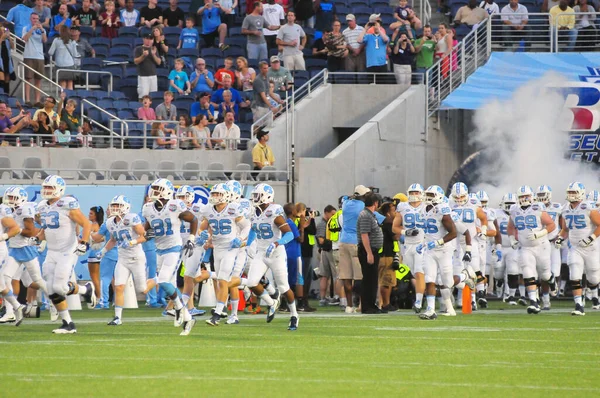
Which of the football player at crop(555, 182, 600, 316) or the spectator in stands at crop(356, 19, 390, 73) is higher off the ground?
the spectator in stands at crop(356, 19, 390, 73)

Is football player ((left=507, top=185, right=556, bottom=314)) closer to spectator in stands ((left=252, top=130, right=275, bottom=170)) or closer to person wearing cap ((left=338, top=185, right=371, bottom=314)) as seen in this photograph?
person wearing cap ((left=338, top=185, right=371, bottom=314))

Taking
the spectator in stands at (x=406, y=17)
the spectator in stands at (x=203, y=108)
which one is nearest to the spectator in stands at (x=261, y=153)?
the spectator in stands at (x=203, y=108)

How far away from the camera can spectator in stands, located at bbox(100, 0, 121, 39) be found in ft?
81.1

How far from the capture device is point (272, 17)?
81.8 feet

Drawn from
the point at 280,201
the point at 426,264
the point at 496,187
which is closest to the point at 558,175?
the point at 496,187

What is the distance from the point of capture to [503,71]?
23.9m

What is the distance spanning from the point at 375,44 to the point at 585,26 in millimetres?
4118

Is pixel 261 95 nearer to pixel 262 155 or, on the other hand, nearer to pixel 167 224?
pixel 262 155

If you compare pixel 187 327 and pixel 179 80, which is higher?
pixel 179 80

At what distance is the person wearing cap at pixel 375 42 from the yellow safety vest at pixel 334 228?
5.87 meters

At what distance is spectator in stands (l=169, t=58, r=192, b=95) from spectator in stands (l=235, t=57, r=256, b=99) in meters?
0.96

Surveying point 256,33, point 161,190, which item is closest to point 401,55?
point 256,33

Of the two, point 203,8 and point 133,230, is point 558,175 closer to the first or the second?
point 203,8

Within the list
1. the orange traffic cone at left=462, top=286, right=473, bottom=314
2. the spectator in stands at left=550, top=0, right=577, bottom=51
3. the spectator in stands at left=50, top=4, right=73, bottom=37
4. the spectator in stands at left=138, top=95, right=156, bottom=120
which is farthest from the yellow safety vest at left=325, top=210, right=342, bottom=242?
the spectator in stands at left=550, top=0, right=577, bottom=51
